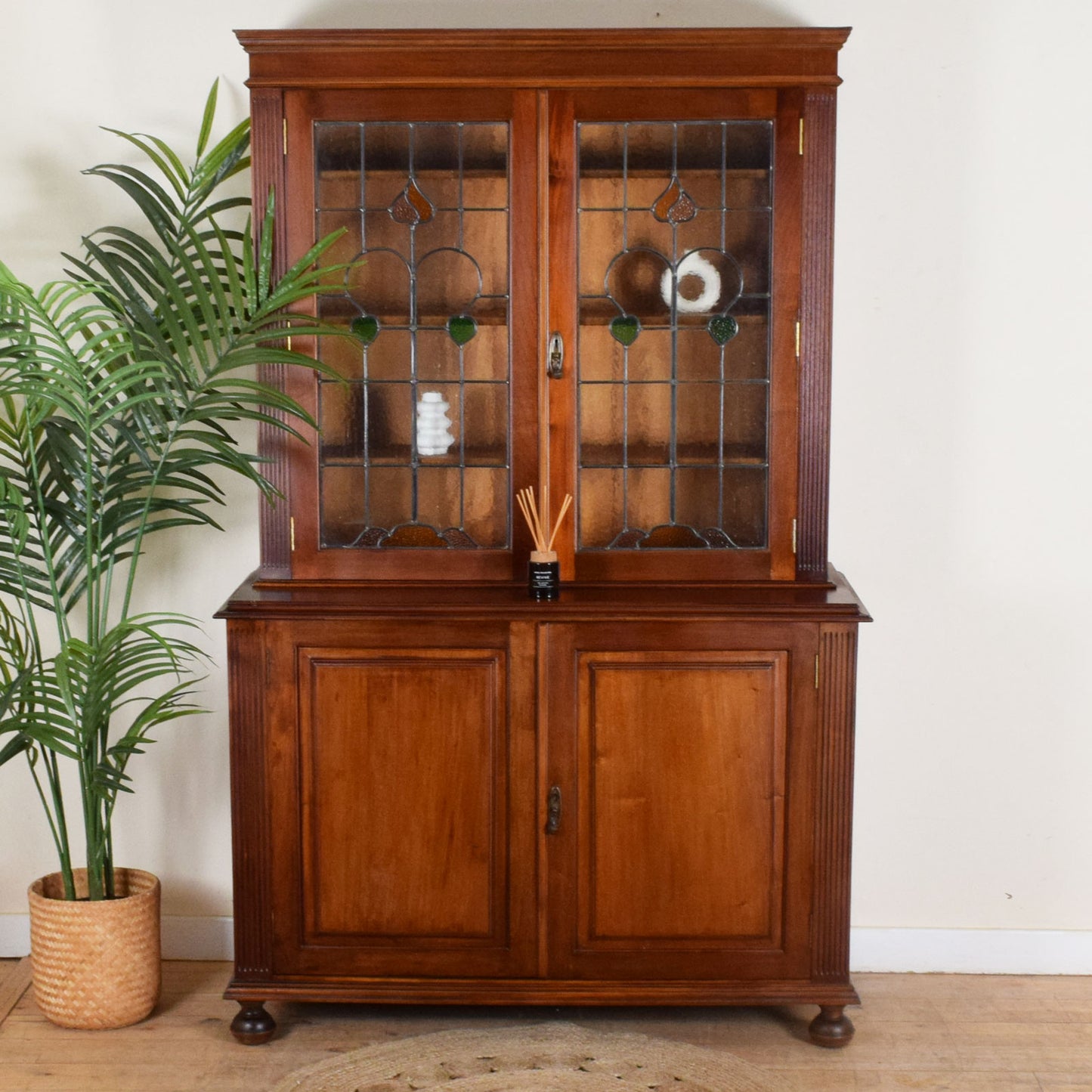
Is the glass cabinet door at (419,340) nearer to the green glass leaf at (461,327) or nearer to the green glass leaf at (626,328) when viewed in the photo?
the green glass leaf at (461,327)

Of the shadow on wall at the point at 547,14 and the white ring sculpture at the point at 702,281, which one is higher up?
the shadow on wall at the point at 547,14

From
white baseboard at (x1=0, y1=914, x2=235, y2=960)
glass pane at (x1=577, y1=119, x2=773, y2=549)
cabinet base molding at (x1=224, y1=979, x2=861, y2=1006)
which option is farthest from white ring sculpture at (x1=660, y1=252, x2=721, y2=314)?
white baseboard at (x1=0, y1=914, x2=235, y2=960)

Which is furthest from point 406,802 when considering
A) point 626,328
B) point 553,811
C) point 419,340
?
point 626,328

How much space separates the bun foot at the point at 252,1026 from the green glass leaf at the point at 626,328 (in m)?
1.66

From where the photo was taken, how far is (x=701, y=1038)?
111 inches

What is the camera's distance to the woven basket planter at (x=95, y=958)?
2.80 meters

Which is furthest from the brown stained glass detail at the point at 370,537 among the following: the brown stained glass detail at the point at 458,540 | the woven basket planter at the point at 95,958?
the woven basket planter at the point at 95,958

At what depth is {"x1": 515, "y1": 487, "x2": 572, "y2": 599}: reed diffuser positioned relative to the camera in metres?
2.70

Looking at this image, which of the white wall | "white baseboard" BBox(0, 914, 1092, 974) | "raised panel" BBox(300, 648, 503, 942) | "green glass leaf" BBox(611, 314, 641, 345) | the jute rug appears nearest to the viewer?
the jute rug

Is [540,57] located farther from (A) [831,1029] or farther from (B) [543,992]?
(A) [831,1029]

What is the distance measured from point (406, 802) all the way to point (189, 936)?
35.5 inches

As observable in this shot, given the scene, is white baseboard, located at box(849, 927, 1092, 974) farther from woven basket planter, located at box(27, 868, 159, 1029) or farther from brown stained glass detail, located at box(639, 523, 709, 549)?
woven basket planter, located at box(27, 868, 159, 1029)

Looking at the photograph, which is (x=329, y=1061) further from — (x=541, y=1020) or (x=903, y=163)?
(x=903, y=163)

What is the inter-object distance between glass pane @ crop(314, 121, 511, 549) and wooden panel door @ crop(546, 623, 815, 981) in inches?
17.5
